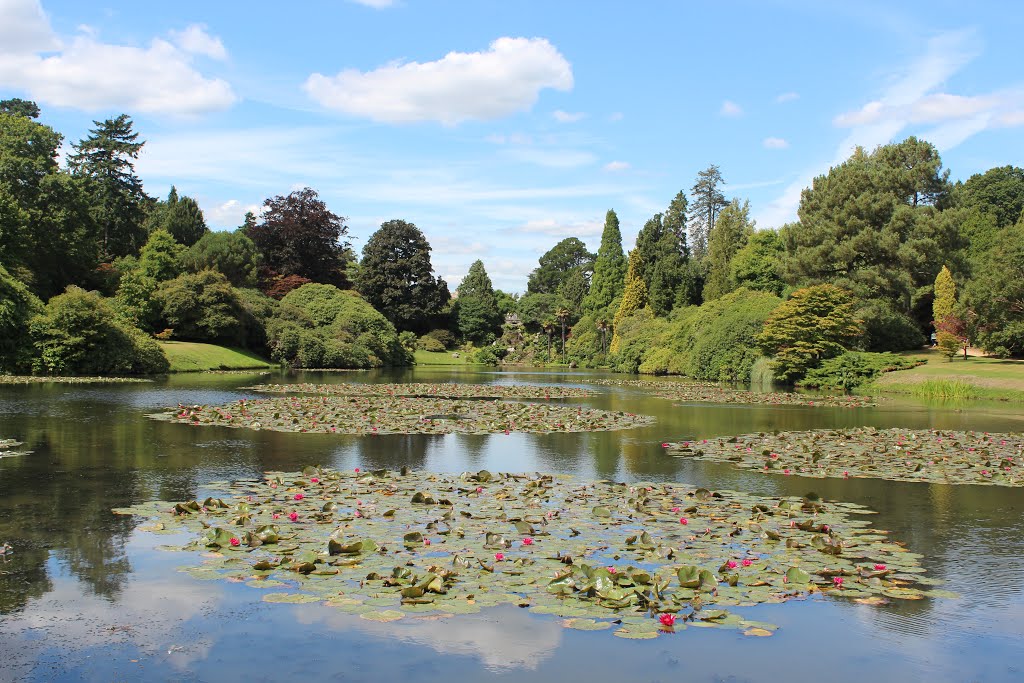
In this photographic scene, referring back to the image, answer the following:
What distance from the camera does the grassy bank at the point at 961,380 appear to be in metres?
36.8

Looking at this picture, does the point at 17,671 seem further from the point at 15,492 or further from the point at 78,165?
the point at 78,165

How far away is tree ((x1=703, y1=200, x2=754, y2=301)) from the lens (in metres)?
76.1

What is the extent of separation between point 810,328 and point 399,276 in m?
62.5

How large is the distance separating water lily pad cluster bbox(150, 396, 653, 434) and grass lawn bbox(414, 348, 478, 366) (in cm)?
6259

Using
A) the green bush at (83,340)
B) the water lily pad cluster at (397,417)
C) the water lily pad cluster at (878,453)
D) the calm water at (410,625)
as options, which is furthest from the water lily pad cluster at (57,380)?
the water lily pad cluster at (878,453)

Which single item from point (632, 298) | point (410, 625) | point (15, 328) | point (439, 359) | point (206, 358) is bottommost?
point (410, 625)

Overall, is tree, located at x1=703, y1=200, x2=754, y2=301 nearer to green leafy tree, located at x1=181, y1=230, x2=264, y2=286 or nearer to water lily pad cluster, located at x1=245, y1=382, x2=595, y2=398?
water lily pad cluster, located at x1=245, y1=382, x2=595, y2=398

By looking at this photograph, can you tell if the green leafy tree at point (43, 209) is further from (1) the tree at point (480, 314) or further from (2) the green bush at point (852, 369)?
(1) the tree at point (480, 314)

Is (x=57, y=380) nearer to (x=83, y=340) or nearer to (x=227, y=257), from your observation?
(x=83, y=340)

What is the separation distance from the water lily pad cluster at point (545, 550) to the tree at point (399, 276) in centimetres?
8598

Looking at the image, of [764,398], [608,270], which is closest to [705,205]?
[608,270]

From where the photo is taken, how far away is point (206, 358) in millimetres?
57062

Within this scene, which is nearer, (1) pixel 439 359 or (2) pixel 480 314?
(1) pixel 439 359

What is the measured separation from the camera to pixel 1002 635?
7191 mm
